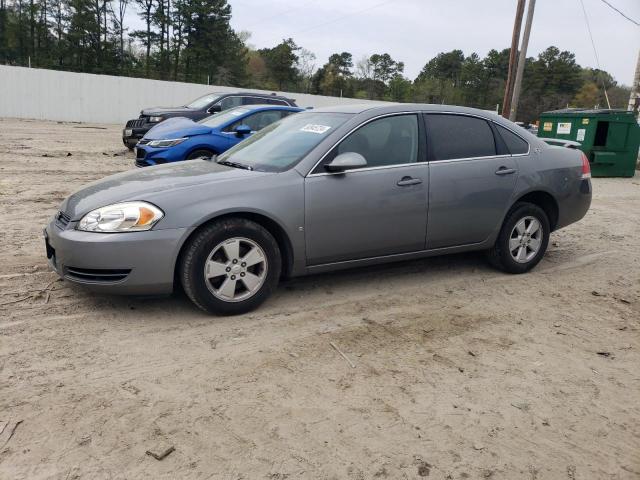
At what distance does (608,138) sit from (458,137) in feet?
38.7

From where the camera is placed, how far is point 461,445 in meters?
2.69

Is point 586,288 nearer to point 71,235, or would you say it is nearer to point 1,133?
point 71,235

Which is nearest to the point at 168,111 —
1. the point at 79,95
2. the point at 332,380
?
the point at 332,380

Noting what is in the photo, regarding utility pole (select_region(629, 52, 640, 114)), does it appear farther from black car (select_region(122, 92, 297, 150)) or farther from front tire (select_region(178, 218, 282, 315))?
front tire (select_region(178, 218, 282, 315))

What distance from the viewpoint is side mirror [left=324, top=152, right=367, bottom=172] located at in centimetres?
423

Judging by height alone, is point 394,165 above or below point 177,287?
above

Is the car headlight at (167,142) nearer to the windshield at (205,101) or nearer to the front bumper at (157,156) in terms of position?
the front bumper at (157,156)

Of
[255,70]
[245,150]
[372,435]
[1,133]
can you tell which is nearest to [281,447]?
[372,435]

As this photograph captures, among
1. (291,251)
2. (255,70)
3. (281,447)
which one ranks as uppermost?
(255,70)

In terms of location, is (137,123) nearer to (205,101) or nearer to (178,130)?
(205,101)

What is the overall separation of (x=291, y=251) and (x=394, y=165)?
1.17 meters

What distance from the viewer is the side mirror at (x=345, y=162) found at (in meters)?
4.23

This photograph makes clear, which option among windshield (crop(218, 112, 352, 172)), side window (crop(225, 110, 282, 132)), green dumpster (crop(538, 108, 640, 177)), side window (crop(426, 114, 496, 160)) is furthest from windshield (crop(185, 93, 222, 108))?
green dumpster (crop(538, 108, 640, 177))

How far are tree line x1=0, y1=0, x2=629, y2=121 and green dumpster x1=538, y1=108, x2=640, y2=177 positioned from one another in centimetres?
2191
